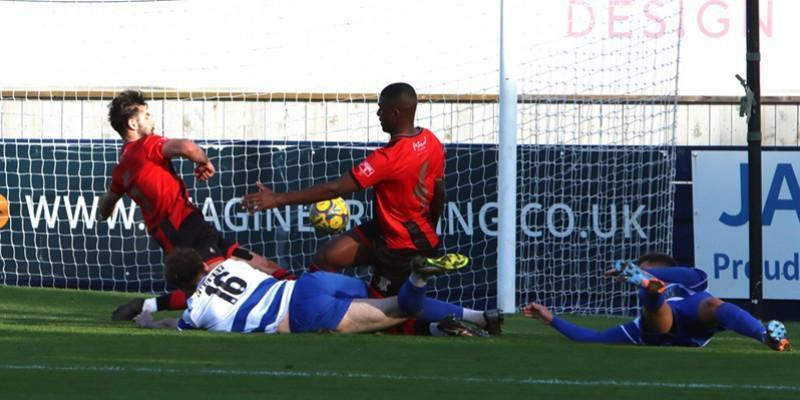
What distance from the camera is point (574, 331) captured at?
9734mm

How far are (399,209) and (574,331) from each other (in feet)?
4.68

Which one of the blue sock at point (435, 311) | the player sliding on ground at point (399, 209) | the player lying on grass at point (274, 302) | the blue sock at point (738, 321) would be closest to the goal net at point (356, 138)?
the player sliding on ground at point (399, 209)

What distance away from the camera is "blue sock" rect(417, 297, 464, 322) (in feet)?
32.1

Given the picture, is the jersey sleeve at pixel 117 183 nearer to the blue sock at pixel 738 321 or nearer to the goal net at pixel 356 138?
the goal net at pixel 356 138

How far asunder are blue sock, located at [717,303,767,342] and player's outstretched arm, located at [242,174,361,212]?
2.43 m

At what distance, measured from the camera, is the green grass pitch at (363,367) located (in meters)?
7.00

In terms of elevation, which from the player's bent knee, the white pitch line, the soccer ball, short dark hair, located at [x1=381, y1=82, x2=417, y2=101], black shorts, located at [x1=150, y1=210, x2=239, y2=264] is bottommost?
the white pitch line

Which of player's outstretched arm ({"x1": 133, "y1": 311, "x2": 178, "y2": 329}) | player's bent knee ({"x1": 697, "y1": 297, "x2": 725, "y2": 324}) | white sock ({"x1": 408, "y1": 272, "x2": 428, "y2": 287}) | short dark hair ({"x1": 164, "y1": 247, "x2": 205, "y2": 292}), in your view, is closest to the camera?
player's bent knee ({"x1": 697, "y1": 297, "x2": 725, "y2": 324})

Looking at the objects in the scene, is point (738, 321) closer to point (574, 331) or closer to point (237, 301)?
point (574, 331)

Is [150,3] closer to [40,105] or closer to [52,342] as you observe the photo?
[40,105]

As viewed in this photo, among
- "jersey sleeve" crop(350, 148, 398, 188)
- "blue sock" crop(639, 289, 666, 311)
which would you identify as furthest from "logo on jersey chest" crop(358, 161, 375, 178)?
"blue sock" crop(639, 289, 666, 311)

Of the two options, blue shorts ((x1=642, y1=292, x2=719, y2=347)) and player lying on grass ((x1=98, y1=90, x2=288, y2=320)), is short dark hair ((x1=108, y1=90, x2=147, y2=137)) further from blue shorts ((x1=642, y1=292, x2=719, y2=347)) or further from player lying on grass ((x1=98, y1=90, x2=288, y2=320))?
blue shorts ((x1=642, y1=292, x2=719, y2=347))

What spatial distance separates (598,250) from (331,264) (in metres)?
4.61

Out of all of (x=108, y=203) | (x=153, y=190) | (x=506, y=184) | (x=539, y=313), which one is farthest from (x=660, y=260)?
(x=108, y=203)
